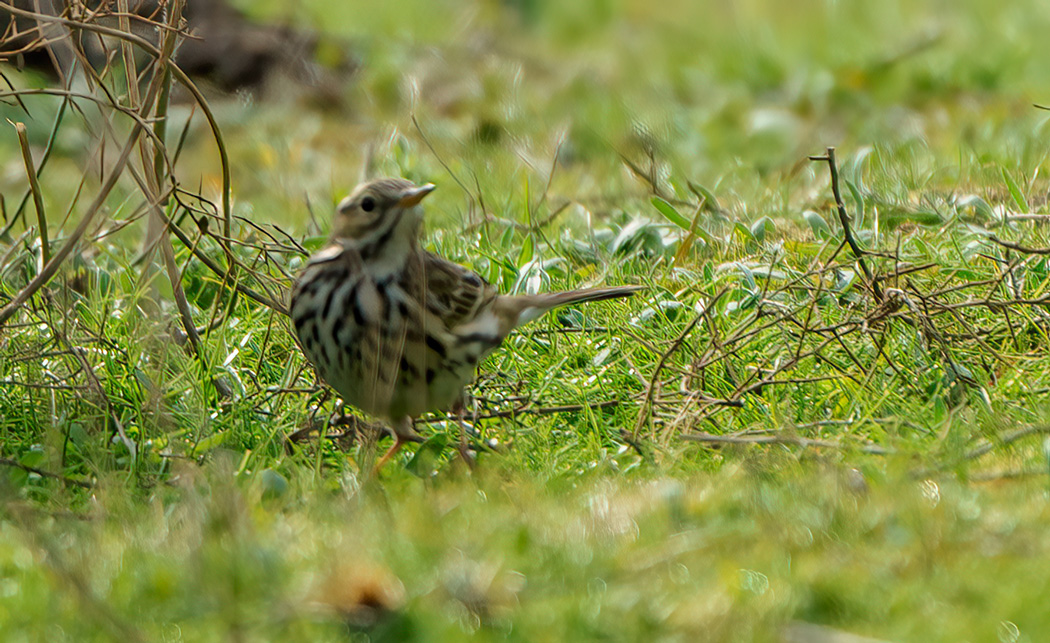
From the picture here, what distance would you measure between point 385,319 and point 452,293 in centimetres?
41

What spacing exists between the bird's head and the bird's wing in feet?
0.53

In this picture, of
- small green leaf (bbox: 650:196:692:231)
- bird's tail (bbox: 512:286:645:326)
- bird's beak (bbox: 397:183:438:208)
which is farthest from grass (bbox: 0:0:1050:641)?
bird's beak (bbox: 397:183:438:208)

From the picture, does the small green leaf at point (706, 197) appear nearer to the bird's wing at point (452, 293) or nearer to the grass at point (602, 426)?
the grass at point (602, 426)

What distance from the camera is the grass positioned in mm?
2977

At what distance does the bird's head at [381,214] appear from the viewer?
14.2ft

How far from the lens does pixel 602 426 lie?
462 cm

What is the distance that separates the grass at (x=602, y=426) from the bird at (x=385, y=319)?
26 centimetres

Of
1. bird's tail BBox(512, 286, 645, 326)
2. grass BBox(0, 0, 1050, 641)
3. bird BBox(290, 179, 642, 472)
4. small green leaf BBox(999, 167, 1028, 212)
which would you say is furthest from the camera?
small green leaf BBox(999, 167, 1028, 212)

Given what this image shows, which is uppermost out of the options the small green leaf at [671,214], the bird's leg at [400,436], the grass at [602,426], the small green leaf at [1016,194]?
the small green leaf at [1016,194]

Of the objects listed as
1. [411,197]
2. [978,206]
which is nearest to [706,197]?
[978,206]

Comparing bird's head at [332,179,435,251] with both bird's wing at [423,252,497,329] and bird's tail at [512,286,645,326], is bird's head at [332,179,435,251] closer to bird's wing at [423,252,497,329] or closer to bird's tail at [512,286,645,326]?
bird's wing at [423,252,497,329]

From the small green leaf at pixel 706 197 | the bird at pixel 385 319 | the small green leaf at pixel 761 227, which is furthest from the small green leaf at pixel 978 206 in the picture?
the bird at pixel 385 319

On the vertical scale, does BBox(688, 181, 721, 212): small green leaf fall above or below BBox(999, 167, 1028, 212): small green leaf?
below

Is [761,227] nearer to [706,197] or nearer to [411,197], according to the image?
[706,197]
